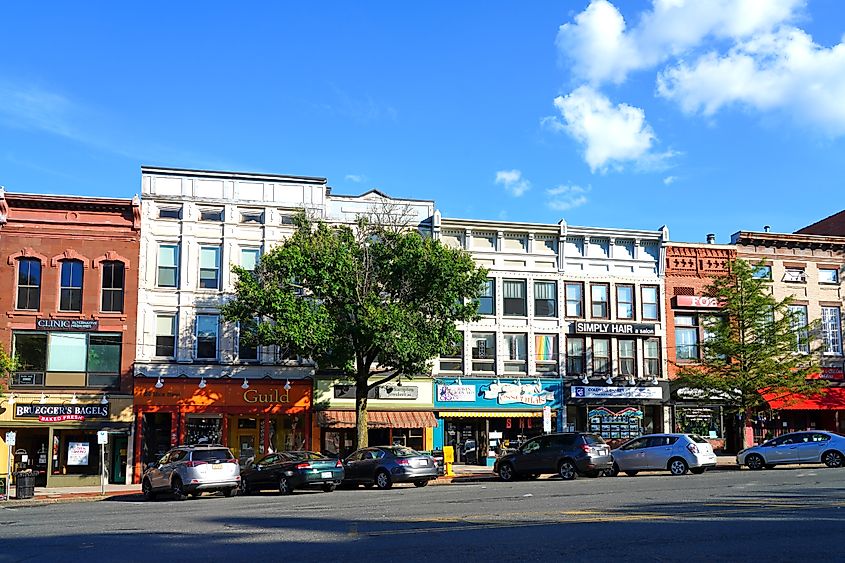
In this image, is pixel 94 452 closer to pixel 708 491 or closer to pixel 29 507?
pixel 29 507

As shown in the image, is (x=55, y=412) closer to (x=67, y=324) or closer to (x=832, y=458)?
(x=67, y=324)

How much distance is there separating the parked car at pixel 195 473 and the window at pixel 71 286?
11.3 metres

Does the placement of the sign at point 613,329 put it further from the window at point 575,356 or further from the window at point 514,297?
the window at point 514,297

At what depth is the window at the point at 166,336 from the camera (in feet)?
118

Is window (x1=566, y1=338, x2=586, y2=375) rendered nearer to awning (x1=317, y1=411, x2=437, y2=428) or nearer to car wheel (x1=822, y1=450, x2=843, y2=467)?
awning (x1=317, y1=411, x2=437, y2=428)

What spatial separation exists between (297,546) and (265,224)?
84.8 ft

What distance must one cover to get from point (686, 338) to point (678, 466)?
1390 centimetres

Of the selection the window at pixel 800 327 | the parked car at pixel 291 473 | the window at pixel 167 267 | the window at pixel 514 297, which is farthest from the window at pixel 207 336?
the window at pixel 800 327

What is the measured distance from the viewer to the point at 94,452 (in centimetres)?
3453

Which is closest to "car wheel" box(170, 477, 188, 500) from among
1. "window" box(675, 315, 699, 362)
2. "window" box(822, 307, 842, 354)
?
"window" box(675, 315, 699, 362)

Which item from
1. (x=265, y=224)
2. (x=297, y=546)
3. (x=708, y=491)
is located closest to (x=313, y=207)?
(x=265, y=224)

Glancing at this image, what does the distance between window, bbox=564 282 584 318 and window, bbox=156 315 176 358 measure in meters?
17.5

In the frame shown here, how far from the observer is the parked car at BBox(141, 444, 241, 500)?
25.3 metres

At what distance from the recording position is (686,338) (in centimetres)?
4159
